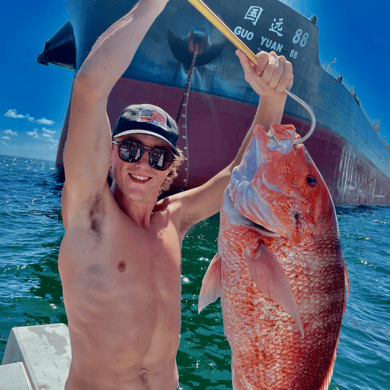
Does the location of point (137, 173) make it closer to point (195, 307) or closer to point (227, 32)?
point (227, 32)

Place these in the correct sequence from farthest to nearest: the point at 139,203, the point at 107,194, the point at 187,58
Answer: the point at 187,58, the point at 139,203, the point at 107,194

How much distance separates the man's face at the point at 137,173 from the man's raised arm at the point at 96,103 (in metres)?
0.23

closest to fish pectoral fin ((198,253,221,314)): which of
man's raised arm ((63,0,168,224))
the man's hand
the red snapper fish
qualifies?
the red snapper fish

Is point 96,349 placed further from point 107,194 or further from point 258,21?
point 258,21

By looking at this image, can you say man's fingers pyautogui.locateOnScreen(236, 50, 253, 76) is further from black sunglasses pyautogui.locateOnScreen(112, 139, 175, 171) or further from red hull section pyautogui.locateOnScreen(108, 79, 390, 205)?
red hull section pyautogui.locateOnScreen(108, 79, 390, 205)

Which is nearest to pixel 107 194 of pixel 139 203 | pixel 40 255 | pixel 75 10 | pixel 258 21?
pixel 139 203

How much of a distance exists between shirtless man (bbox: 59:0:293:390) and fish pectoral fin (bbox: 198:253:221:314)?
1.29ft

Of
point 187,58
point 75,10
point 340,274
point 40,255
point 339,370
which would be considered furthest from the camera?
point 75,10

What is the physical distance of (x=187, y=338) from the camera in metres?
4.94

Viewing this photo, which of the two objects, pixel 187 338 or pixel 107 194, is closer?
pixel 107 194

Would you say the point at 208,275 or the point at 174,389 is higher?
the point at 208,275

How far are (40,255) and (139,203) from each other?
6.22 m

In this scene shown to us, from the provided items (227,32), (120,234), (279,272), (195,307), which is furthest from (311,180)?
(195,307)

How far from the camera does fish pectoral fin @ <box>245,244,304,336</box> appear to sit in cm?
138
